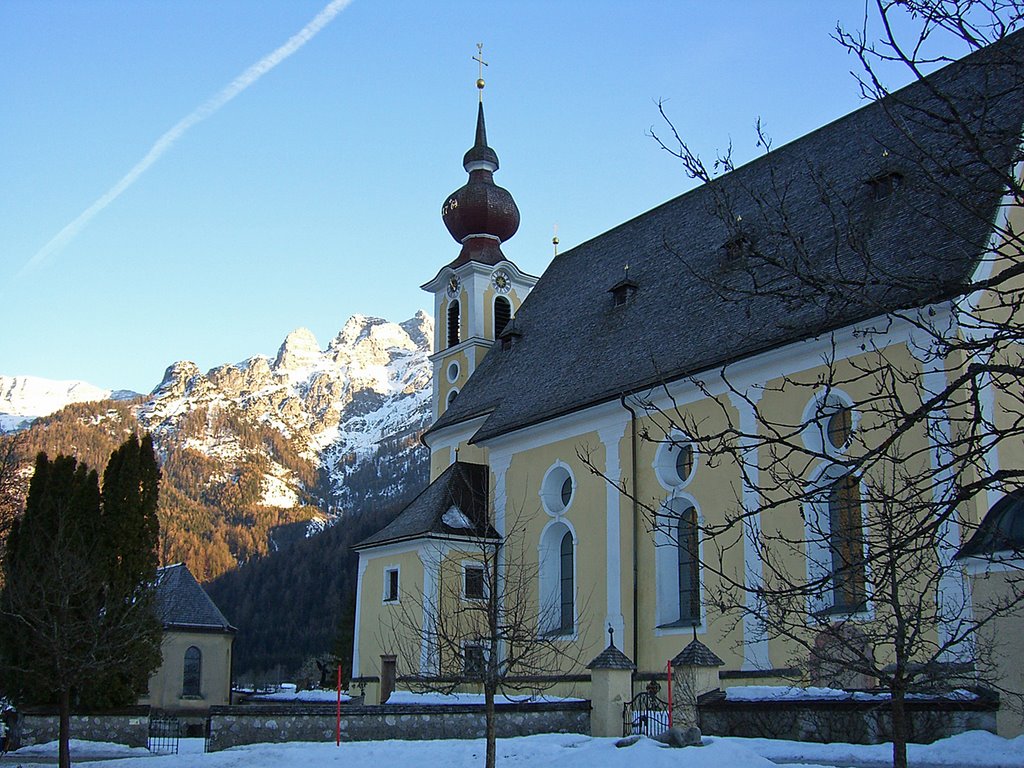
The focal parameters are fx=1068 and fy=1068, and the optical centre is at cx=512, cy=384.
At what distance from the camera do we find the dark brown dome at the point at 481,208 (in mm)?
38594

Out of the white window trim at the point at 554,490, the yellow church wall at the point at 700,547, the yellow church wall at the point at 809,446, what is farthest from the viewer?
the white window trim at the point at 554,490

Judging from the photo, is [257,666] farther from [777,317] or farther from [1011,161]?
[1011,161]

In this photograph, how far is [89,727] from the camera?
20844 millimetres

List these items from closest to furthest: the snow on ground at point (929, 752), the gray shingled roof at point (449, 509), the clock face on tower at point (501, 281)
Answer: the snow on ground at point (929, 752) → the gray shingled roof at point (449, 509) → the clock face on tower at point (501, 281)

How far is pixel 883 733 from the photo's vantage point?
1484cm

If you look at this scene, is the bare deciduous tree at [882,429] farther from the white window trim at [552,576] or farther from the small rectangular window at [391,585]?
the small rectangular window at [391,585]

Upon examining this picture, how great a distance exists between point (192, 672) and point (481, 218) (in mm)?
19590

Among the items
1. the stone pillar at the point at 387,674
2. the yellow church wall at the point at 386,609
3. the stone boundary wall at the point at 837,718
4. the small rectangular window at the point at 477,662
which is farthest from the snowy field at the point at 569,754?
the yellow church wall at the point at 386,609

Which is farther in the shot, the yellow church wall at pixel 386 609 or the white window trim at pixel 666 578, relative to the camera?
the yellow church wall at pixel 386 609

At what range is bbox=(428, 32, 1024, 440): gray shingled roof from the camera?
62.6 ft

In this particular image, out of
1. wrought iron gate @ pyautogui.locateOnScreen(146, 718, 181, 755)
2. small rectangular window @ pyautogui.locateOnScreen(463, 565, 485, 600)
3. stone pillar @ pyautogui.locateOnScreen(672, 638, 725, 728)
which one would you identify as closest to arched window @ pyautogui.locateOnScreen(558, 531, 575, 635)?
small rectangular window @ pyautogui.locateOnScreen(463, 565, 485, 600)

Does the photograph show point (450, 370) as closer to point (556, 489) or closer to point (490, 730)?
point (556, 489)

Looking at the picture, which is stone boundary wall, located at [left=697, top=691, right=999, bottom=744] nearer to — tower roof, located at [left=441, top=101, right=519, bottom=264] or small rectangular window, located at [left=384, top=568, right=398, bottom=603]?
small rectangular window, located at [left=384, top=568, right=398, bottom=603]

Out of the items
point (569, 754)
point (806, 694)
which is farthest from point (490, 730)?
point (806, 694)
